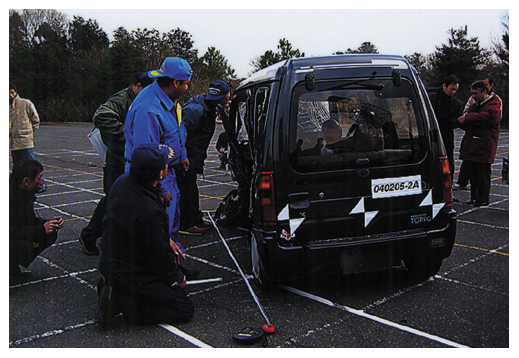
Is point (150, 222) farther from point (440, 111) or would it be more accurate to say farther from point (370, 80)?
point (440, 111)

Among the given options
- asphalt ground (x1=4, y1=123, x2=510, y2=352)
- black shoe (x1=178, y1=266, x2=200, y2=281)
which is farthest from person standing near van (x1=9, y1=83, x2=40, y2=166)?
black shoe (x1=178, y1=266, x2=200, y2=281)

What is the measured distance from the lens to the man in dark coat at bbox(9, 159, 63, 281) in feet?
14.7

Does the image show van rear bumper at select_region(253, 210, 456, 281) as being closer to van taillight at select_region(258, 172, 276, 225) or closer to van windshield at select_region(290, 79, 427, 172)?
van taillight at select_region(258, 172, 276, 225)

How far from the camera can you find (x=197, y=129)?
6.36 meters

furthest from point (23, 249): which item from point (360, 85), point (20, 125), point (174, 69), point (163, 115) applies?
point (20, 125)

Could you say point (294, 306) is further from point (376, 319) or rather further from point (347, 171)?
point (347, 171)

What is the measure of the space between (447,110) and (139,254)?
5740 millimetres

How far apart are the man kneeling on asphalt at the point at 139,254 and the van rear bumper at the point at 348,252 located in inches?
29.3

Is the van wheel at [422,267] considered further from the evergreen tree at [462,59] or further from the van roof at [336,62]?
the evergreen tree at [462,59]

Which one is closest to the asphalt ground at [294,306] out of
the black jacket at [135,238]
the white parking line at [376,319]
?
the white parking line at [376,319]

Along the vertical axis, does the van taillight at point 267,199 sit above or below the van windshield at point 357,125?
below

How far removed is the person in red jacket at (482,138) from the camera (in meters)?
7.56

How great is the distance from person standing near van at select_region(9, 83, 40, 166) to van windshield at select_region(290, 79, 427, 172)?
20.3ft

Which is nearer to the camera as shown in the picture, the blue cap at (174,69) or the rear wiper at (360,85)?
the rear wiper at (360,85)
